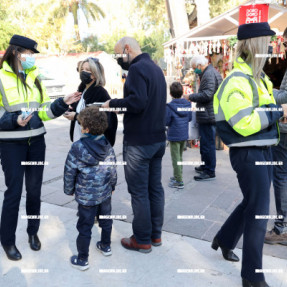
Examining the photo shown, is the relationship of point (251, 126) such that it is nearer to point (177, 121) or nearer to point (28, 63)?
point (28, 63)

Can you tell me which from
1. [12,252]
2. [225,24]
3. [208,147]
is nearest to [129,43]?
[12,252]

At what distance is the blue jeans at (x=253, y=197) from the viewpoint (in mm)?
2350

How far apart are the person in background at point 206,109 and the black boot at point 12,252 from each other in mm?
2957

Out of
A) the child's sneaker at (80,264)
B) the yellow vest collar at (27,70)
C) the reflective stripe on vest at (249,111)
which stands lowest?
the child's sneaker at (80,264)

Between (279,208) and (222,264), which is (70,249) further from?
(279,208)

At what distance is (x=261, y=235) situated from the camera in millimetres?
2453

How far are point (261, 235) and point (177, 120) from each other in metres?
2.64

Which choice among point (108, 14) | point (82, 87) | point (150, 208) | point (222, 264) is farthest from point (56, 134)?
point (108, 14)

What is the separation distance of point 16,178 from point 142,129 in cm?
116

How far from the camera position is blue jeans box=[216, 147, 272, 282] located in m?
2.35

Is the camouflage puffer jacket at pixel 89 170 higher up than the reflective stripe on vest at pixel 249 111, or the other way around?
the reflective stripe on vest at pixel 249 111

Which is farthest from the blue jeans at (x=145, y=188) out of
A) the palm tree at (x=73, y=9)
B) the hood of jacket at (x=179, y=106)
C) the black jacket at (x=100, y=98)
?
the palm tree at (x=73, y=9)

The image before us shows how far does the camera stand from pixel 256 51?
7.50 ft

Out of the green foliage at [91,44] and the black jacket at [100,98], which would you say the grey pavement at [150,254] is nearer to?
the black jacket at [100,98]
